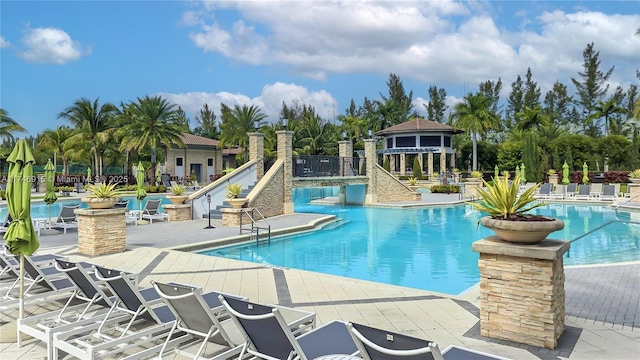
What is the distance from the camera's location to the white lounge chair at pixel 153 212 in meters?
16.6

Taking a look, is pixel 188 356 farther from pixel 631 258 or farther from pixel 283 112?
pixel 283 112

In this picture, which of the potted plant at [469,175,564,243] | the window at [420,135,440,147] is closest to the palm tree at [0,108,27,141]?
the window at [420,135,440,147]

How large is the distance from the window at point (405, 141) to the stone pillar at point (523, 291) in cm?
4668

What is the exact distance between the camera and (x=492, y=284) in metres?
4.77

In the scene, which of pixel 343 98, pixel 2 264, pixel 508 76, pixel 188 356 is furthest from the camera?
pixel 343 98

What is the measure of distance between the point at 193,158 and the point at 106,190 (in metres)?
37.1

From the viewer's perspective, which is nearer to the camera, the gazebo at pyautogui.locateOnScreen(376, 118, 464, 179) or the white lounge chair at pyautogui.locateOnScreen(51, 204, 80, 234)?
the white lounge chair at pyautogui.locateOnScreen(51, 204, 80, 234)

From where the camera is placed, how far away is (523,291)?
4.58 m

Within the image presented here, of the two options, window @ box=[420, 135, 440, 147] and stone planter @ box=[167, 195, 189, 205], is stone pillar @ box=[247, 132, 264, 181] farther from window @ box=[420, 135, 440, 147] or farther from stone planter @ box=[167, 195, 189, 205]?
window @ box=[420, 135, 440, 147]

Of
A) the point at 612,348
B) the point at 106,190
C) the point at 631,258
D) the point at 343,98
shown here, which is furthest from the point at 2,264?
the point at 343,98

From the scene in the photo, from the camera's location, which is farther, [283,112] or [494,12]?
[283,112]

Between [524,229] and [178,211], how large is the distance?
1438 cm

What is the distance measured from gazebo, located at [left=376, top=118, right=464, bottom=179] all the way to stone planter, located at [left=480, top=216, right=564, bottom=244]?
144 ft

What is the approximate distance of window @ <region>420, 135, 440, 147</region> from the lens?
49719 millimetres
